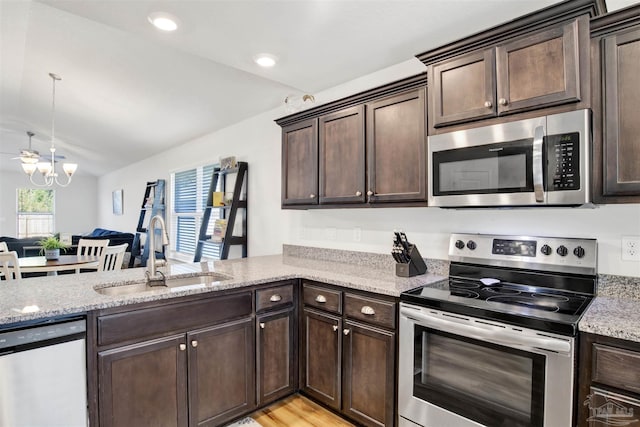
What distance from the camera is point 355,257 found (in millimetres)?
2801

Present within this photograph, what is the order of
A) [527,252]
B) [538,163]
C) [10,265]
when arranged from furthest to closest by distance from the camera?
[10,265] → [527,252] → [538,163]

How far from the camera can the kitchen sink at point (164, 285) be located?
198 centimetres

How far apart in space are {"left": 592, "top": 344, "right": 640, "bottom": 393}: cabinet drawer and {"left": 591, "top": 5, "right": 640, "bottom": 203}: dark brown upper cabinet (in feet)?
2.05

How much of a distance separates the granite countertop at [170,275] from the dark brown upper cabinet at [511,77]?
1.01 meters

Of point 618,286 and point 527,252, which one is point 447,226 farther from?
point 618,286

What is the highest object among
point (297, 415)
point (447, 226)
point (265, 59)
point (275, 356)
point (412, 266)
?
point (265, 59)

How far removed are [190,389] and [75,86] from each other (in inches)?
161

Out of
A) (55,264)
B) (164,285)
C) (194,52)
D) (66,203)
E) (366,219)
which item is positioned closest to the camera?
(164,285)

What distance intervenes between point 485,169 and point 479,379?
1.01 meters

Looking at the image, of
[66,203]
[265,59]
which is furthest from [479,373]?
[66,203]

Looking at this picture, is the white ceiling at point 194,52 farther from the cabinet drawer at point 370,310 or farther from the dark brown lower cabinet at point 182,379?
the dark brown lower cabinet at point 182,379

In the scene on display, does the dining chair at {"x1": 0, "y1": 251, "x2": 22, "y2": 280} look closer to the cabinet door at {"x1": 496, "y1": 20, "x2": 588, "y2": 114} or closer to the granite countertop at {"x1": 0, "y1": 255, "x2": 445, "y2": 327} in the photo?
the granite countertop at {"x1": 0, "y1": 255, "x2": 445, "y2": 327}

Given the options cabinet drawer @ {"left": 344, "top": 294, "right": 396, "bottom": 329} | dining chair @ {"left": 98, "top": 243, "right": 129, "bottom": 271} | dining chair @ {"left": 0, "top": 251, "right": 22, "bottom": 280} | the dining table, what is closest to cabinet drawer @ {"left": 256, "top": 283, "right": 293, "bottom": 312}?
cabinet drawer @ {"left": 344, "top": 294, "right": 396, "bottom": 329}

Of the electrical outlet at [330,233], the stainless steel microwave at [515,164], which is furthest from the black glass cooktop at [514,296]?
the electrical outlet at [330,233]
